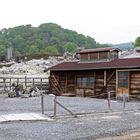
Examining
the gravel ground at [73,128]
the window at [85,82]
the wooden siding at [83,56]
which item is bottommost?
the gravel ground at [73,128]

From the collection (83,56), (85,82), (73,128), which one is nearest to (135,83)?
(85,82)

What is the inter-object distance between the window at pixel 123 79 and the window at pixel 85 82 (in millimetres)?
3045

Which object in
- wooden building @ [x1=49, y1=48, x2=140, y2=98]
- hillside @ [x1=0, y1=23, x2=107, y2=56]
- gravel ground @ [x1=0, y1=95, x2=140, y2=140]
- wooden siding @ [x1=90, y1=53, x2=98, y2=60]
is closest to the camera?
gravel ground @ [x1=0, y1=95, x2=140, y2=140]

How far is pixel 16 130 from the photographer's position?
505 inches

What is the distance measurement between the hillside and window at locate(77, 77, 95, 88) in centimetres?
10349

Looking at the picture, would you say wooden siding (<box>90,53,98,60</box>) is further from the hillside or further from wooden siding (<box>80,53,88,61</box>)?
the hillside

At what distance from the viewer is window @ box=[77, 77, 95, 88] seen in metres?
30.5

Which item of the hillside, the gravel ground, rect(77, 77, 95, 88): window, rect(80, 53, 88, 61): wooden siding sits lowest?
the gravel ground

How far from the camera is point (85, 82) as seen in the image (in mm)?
31125

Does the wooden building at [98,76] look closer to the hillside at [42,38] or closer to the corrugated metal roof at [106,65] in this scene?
the corrugated metal roof at [106,65]

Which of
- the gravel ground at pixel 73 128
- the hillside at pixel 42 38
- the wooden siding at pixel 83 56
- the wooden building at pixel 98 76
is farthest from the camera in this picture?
the hillside at pixel 42 38

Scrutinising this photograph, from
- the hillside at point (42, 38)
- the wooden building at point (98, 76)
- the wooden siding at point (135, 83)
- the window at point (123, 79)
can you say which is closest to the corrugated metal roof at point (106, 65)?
the wooden building at point (98, 76)

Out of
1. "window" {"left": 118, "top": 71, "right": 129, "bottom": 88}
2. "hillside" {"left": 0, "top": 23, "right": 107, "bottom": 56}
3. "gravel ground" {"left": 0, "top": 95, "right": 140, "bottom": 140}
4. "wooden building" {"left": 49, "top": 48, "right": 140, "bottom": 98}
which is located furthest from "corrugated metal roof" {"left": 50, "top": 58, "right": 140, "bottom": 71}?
"hillside" {"left": 0, "top": 23, "right": 107, "bottom": 56}

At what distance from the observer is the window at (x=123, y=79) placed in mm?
27331
